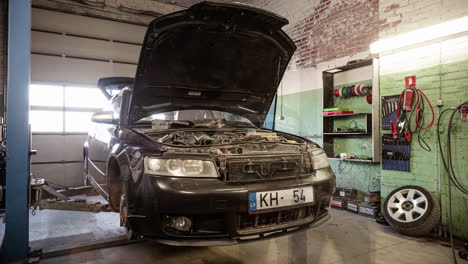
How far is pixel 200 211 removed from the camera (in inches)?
69.2

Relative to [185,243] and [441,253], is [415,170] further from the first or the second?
[185,243]

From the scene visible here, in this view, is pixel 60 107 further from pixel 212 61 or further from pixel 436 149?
pixel 436 149

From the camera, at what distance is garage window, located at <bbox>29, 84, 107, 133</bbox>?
20.3 feet

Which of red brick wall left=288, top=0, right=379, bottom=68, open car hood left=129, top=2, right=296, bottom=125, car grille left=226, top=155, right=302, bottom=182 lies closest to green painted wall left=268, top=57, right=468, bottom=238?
red brick wall left=288, top=0, right=379, bottom=68

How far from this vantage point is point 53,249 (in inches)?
106

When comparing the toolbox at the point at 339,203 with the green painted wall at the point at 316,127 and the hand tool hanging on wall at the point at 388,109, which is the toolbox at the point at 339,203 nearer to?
the green painted wall at the point at 316,127

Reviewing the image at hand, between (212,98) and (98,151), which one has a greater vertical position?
(212,98)

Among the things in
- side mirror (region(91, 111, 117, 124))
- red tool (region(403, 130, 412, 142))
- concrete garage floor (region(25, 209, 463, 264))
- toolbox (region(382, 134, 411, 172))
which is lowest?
concrete garage floor (region(25, 209, 463, 264))

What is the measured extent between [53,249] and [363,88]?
462 centimetres

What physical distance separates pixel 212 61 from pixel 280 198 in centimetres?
153

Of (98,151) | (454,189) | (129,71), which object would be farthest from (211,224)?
(129,71)

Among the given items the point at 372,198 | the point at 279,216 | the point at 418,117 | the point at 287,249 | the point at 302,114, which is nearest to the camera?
the point at 279,216

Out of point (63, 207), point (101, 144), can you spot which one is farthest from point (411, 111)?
point (63, 207)

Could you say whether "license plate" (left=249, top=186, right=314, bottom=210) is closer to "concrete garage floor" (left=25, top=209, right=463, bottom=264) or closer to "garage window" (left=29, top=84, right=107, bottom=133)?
"concrete garage floor" (left=25, top=209, right=463, bottom=264)
